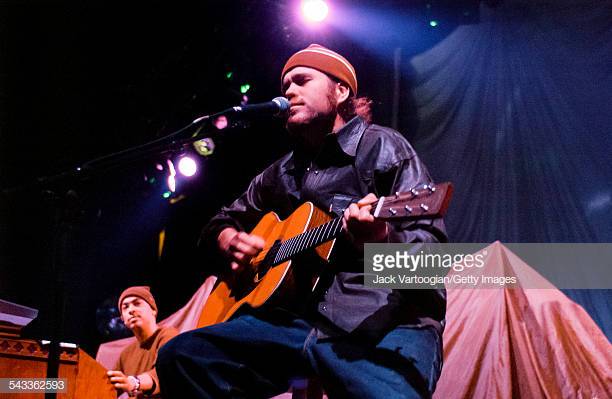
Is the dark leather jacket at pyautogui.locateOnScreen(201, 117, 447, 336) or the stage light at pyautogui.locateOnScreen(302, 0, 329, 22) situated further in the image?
the stage light at pyautogui.locateOnScreen(302, 0, 329, 22)

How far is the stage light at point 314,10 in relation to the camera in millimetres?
6066

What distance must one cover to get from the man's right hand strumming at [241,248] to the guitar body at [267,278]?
0.13 ft

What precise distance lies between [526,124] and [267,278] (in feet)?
14.7

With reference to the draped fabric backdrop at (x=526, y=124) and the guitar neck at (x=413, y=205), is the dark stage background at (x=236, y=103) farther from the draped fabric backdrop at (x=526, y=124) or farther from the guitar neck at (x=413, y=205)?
the guitar neck at (x=413, y=205)

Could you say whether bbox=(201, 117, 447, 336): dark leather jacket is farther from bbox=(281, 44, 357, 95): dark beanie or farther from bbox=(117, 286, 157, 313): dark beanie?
bbox=(117, 286, 157, 313): dark beanie

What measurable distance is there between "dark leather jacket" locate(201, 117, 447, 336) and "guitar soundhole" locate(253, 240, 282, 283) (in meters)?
0.27

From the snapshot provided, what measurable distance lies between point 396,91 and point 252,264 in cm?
489

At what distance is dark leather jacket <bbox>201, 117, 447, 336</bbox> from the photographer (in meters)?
2.18

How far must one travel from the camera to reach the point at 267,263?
2662 mm

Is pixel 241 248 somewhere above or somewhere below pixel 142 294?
below

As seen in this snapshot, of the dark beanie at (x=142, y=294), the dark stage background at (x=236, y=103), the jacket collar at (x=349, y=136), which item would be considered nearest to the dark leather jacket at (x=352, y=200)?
the jacket collar at (x=349, y=136)

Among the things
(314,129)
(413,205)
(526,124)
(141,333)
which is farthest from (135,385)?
(526,124)

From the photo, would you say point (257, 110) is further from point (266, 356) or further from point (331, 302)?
point (266, 356)

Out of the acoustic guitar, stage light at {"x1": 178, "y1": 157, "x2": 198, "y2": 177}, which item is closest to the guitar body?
the acoustic guitar
